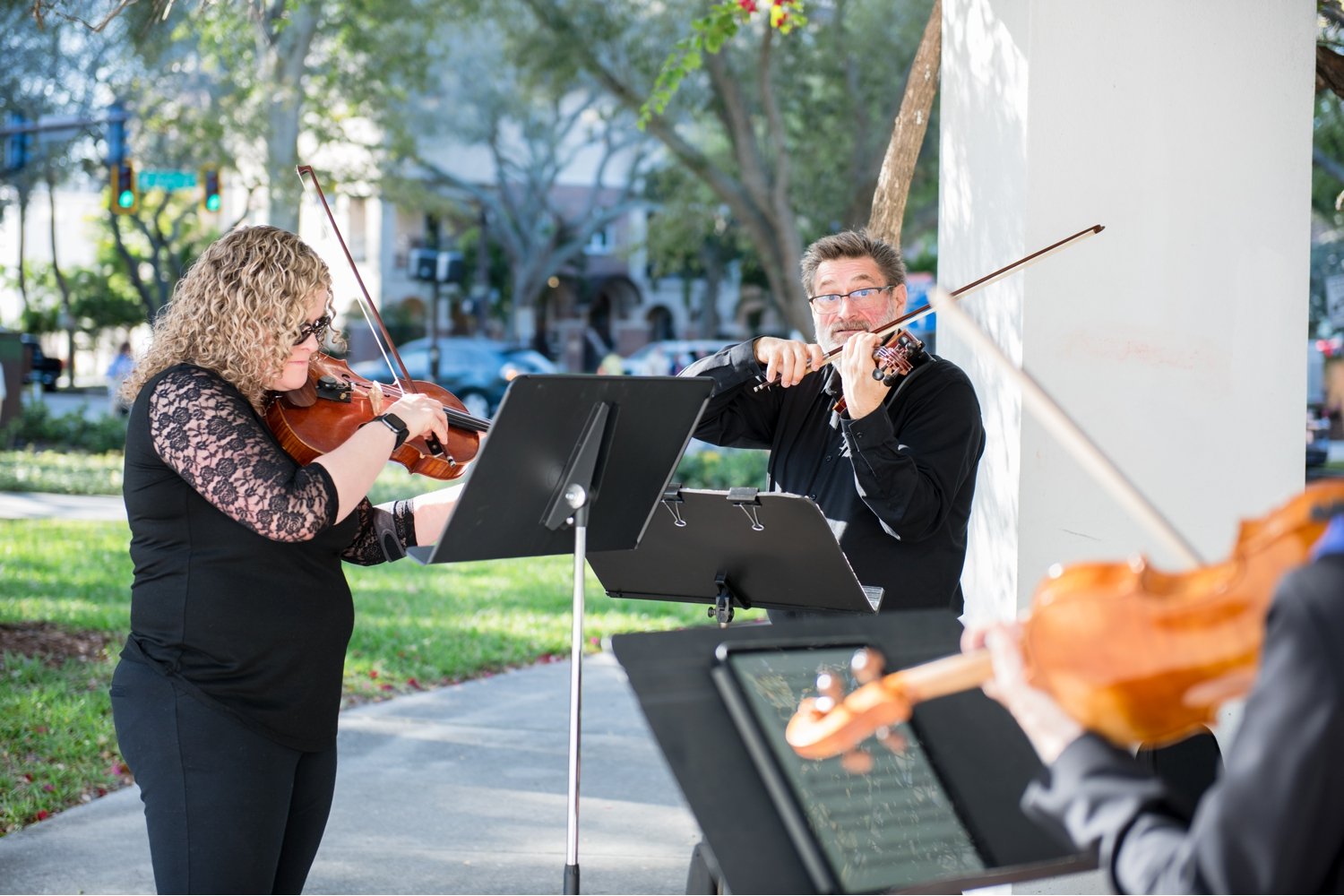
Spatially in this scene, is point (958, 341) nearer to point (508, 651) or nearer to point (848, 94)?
point (508, 651)

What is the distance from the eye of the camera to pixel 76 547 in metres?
9.35

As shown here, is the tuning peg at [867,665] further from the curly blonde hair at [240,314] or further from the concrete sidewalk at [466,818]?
the concrete sidewalk at [466,818]

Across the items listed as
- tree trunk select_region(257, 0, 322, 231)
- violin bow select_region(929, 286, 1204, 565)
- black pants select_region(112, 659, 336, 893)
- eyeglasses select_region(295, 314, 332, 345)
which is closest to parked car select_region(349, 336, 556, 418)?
tree trunk select_region(257, 0, 322, 231)

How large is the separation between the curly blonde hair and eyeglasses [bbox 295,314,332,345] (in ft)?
0.05

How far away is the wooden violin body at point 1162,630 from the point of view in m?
1.35

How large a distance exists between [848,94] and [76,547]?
12.1 meters

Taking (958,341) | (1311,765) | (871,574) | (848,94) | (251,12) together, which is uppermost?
(848,94)

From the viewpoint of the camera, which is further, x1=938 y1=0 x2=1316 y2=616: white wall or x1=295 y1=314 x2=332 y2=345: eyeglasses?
x1=938 y1=0 x2=1316 y2=616: white wall

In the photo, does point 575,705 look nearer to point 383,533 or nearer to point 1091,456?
point 383,533

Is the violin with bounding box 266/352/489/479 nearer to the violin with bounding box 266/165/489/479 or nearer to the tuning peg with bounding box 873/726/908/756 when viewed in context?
the violin with bounding box 266/165/489/479

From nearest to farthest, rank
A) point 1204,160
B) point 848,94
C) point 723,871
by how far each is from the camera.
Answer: point 723,871
point 1204,160
point 848,94

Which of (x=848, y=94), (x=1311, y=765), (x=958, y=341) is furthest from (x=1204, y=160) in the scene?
(x=848, y=94)

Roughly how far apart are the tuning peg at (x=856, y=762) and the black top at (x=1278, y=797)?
0.39 meters

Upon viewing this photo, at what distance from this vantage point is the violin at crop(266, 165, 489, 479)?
3.07 metres
